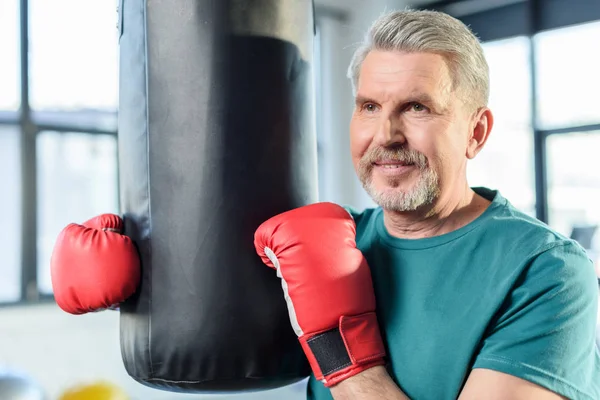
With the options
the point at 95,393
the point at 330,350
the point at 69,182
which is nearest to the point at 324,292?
the point at 330,350

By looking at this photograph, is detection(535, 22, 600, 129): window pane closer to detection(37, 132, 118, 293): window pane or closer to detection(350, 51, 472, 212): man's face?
detection(37, 132, 118, 293): window pane

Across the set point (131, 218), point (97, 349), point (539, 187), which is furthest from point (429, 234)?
point (539, 187)

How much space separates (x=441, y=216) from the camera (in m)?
1.25

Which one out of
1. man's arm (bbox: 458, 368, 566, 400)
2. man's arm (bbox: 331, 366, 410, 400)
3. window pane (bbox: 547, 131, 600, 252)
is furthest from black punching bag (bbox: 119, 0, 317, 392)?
window pane (bbox: 547, 131, 600, 252)

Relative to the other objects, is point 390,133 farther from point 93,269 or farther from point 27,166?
point 27,166

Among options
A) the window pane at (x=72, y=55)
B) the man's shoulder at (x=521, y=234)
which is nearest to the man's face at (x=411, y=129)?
the man's shoulder at (x=521, y=234)

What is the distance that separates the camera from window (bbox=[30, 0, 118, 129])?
3.48 metres

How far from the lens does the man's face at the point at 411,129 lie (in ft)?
3.86

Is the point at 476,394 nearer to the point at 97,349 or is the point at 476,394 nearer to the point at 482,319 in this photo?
the point at 482,319

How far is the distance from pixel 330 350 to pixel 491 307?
29cm

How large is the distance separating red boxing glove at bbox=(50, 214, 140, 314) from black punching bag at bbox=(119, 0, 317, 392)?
0.03 meters

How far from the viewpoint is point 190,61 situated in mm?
1181

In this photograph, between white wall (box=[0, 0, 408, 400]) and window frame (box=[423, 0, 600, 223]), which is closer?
white wall (box=[0, 0, 408, 400])

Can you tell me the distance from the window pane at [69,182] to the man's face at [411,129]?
2.74 metres
